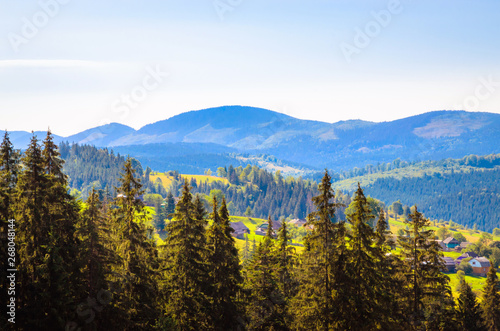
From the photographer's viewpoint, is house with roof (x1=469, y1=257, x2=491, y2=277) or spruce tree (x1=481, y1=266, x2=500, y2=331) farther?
house with roof (x1=469, y1=257, x2=491, y2=277)

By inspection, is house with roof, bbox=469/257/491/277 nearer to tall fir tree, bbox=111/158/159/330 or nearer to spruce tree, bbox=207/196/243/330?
spruce tree, bbox=207/196/243/330

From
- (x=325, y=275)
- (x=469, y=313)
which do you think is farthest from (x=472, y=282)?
(x=325, y=275)

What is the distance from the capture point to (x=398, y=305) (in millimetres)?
33219

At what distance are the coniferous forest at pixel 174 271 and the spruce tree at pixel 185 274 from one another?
0.23ft

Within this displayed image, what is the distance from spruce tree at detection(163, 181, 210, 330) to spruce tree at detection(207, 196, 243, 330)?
1.25 metres

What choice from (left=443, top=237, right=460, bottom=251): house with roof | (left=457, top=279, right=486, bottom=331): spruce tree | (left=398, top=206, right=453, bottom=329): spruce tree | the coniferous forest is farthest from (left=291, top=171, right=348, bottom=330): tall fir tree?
(left=443, top=237, right=460, bottom=251): house with roof

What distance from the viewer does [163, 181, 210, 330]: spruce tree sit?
1147 inches

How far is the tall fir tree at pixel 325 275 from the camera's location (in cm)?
2733

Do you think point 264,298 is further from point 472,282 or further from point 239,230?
point 239,230

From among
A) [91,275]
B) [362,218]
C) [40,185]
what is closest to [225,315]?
[91,275]

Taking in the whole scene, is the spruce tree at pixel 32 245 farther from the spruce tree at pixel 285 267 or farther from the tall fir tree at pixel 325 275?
the spruce tree at pixel 285 267

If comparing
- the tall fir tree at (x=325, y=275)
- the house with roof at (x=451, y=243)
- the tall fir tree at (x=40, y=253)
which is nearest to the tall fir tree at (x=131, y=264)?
the tall fir tree at (x=40, y=253)

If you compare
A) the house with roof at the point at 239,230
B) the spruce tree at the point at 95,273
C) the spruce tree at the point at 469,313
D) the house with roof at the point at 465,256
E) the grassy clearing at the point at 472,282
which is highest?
the spruce tree at the point at 95,273

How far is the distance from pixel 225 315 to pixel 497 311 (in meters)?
→ 30.9
